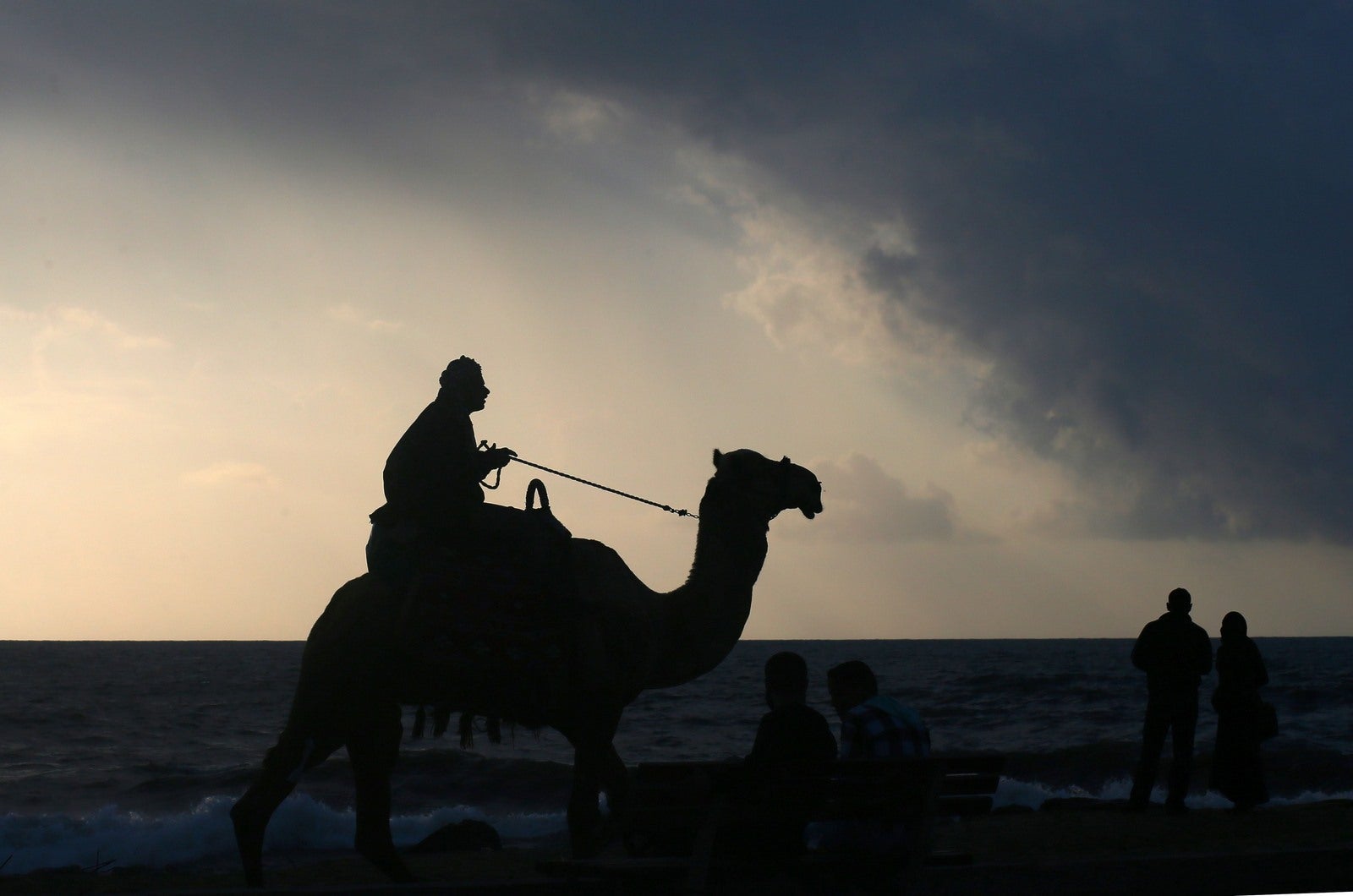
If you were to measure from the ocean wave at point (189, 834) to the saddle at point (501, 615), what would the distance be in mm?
9731

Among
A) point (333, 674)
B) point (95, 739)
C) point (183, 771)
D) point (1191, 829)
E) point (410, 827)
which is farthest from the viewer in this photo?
point (95, 739)

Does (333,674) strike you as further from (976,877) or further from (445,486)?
(976,877)

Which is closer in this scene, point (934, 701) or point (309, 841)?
point (309, 841)

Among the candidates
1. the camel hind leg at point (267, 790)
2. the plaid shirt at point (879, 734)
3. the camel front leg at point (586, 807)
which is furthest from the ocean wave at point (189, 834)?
the plaid shirt at point (879, 734)

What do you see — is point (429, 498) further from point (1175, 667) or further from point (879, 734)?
point (1175, 667)

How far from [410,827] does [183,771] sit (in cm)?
943

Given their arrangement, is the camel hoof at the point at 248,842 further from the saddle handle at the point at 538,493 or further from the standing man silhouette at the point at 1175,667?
the standing man silhouette at the point at 1175,667

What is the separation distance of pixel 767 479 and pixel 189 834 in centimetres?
1218

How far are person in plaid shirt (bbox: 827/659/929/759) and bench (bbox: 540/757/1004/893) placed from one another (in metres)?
0.43

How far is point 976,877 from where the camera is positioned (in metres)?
5.99

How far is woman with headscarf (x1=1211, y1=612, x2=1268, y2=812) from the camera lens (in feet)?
46.2

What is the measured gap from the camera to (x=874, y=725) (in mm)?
6879

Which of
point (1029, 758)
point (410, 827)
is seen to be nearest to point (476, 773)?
point (410, 827)

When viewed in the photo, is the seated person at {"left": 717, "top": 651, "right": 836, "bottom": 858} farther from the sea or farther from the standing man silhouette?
the standing man silhouette
